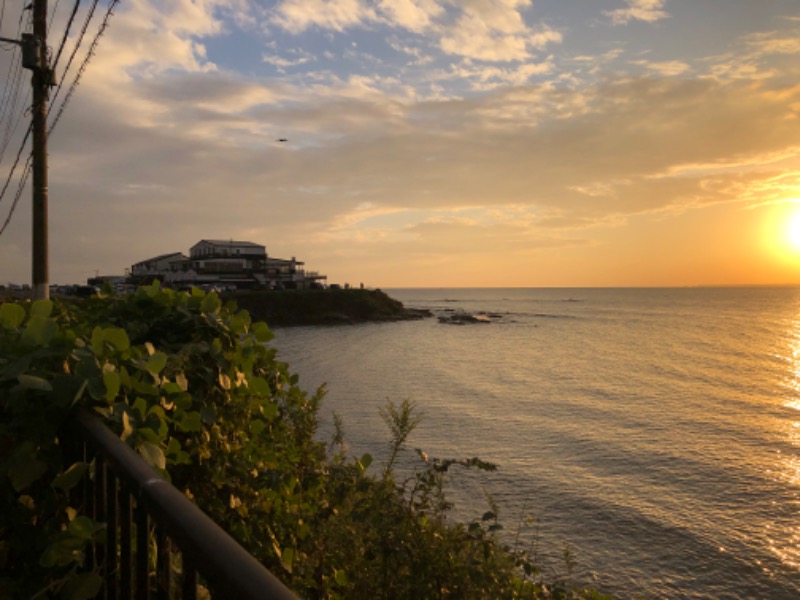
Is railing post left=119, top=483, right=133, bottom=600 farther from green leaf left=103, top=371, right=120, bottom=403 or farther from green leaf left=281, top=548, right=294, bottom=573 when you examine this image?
green leaf left=281, top=548, right=294, bottom=573

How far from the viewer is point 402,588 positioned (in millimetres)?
4688

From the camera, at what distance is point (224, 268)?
8800cm

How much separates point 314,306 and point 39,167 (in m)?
69.3

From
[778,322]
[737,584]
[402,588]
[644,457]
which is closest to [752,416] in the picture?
[644,457]

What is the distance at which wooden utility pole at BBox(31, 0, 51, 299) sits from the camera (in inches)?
442

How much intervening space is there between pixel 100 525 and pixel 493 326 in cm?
8118

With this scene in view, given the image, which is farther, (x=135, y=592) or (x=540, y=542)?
(x=540, y=542)

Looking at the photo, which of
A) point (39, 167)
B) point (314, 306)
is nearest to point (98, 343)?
point (39, 167)

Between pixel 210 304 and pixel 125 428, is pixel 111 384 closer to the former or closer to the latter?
pixel 125 428

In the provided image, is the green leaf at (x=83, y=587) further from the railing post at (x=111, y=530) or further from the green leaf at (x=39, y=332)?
the green leaf at (x=39, y=332)

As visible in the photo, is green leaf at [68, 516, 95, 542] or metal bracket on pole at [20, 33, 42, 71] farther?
metal bracket on pole at [20, 33, 42, 71]

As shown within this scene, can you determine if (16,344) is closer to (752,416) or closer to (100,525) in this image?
(100,525)

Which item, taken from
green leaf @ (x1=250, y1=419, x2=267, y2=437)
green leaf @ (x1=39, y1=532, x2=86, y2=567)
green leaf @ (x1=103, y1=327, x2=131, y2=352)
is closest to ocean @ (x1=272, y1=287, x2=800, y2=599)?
green leaf @ (x1=250, y1=419, x2=267, y2=437)

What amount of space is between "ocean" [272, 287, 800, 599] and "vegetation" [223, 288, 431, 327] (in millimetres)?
29085
